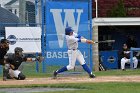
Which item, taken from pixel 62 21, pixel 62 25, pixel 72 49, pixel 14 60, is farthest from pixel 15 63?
pixel 62 21

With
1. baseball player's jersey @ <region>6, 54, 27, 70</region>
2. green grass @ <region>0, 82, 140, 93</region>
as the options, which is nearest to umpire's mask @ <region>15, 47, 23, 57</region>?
baseball player's jersey @ <region>6, 54, 27, 70</region>

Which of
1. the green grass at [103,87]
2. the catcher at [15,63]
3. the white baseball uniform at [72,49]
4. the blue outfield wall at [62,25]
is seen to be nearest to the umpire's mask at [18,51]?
the catcher at [15,63]

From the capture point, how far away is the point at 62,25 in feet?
67.6

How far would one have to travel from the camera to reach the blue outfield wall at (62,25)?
20703mm

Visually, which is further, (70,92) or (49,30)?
(49,30)

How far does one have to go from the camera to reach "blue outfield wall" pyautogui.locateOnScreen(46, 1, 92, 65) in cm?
2070

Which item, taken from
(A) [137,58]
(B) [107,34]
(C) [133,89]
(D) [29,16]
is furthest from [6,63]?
(B) [107,34]

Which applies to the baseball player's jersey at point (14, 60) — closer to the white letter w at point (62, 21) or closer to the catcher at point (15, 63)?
the catcher at point (15, 63)

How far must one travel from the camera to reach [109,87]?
13773 mm

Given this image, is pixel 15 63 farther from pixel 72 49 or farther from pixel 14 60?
pixel 72 49

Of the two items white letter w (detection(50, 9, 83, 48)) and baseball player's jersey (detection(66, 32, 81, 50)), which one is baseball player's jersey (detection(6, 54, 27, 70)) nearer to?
baseball player's jersey (detection(66, 32, 81, 50))

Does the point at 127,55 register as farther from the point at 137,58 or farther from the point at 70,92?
the point at 70,92

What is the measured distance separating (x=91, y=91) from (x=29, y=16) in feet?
45.5

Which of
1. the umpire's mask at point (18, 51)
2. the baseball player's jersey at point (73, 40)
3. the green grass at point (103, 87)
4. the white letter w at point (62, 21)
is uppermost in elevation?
the white letter w at point (62, 21)
